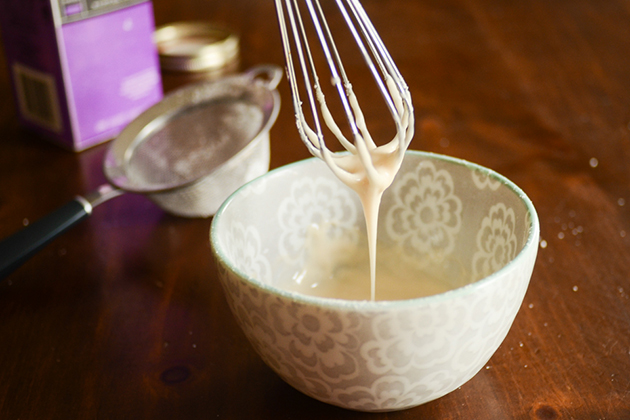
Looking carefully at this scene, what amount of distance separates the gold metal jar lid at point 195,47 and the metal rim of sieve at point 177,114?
0.64ft

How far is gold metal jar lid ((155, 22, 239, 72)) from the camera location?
2.64ft

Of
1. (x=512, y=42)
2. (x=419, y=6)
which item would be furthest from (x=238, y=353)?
(x=419, y=6)

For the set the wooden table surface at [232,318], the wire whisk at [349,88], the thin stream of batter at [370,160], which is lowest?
the wooden table surface at [232,318]

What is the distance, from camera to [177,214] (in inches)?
20.6

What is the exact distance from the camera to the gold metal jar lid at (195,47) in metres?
0.80

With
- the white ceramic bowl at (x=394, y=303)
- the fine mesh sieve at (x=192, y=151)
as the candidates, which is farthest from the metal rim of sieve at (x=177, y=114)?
the white ceramic bowl at (x=394, y=303)

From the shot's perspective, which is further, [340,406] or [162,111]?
[162,111]

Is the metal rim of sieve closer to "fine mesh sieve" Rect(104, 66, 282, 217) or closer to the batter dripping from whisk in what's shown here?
"fine mesh sieve" Rect(104, 66, 282, 217)

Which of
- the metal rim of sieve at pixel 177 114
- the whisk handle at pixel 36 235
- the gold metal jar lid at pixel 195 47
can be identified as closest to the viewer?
the whisk handle at pixel 36 235

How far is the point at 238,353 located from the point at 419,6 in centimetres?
82

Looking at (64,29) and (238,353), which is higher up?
(64,29)

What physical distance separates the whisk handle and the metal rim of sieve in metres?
0.04

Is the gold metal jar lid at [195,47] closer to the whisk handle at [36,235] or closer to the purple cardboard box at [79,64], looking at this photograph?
the purple cardboard box at [79,64]

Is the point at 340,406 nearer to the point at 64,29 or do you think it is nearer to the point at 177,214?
the point at 177,214
